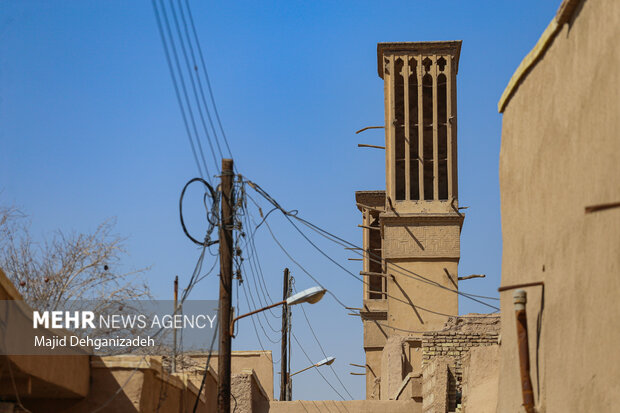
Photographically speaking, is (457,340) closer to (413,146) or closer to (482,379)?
(482,379)

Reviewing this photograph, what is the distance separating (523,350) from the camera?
10.4 meters

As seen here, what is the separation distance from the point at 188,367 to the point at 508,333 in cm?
A: 1174

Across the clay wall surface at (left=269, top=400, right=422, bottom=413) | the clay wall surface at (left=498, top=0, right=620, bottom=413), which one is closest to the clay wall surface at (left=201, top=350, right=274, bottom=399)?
the clay wall surface at (left=269, top=400, right=422, bottom=413)

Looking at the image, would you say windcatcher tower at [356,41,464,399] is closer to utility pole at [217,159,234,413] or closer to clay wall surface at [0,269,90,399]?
utility pole at [217,159,234,413]

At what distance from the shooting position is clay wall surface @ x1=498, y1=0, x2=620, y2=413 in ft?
26.5

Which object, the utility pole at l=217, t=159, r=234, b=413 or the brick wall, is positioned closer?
the utility pole at l=217, t=159, r=234, b=413

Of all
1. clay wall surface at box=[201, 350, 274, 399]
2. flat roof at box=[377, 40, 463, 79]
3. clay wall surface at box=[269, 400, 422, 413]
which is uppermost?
flat roof at box=[377, 40, 463, 79]

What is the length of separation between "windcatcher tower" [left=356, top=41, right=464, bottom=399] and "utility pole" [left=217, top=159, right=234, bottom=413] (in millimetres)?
17319

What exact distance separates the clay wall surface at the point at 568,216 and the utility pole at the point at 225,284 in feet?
16.2

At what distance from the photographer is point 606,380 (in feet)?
26.0

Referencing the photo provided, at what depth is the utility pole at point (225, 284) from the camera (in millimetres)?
15125

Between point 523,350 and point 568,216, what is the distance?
1818mm

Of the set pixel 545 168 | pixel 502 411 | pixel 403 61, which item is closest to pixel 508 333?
pixel 502 411

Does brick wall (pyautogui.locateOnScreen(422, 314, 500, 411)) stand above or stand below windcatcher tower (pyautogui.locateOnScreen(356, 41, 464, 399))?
below
